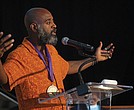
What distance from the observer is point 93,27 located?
17.4 feet

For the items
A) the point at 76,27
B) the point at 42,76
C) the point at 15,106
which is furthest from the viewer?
the point at 76,27

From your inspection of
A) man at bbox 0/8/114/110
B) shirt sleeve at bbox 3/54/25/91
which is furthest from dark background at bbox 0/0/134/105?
shirt sleeve at bbox 3/54/25/91

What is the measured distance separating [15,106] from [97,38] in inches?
47.4

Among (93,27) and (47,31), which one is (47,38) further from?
(93,27)

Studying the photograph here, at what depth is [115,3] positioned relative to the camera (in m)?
5.32

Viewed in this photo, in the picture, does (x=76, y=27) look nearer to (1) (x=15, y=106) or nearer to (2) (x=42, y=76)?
(1) (x=15, y=106)

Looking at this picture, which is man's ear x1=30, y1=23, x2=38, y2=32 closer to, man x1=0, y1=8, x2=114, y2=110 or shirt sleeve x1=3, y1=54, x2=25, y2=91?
man x1=0, y1=8, x2=114, y2=110

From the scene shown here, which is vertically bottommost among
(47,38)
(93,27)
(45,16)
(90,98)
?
(93,27)

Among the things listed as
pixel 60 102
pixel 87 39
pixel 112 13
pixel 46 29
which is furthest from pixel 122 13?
pixel 60 102

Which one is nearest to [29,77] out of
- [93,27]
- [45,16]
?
[45,16]

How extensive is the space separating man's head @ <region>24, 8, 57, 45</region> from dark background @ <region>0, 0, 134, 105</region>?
189cm

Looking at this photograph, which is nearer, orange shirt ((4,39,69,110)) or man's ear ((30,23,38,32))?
orange shirt ((4,39,69,110))

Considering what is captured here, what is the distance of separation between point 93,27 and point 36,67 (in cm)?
218

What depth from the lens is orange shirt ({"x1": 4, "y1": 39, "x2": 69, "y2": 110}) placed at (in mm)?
3021
